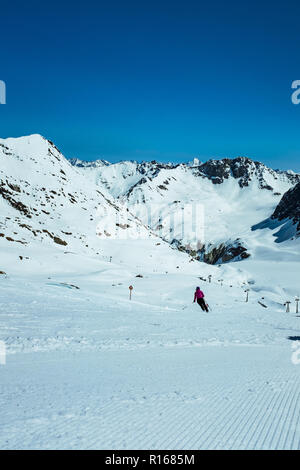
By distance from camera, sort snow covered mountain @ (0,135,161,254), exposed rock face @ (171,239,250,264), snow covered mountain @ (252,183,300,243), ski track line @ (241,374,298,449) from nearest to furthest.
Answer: ski track line @ (241,374,298,449) → snow covered mountain @ (0,135,161,254) → exposed rock face @ (171,239,250,264) → snow covered mountain @ (252,183,300,243)

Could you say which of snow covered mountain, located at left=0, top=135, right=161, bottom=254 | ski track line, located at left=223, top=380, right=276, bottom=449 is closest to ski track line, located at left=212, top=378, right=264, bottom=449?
ski track line, located at left=223, top=380, right=276, bottom=449

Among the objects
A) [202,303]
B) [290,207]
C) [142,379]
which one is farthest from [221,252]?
[142,379]

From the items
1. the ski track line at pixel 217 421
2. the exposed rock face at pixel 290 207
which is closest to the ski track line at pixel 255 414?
the ski track line at pixel 217 421

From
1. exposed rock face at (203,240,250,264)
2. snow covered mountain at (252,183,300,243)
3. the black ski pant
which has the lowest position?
the black ski pant

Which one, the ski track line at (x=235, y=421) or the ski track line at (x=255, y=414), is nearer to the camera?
the ski track line at (x=235, y=421)

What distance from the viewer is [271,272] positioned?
83625mm

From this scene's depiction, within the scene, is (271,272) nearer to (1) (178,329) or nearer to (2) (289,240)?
(2) (289,240)

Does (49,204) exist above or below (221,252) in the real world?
above

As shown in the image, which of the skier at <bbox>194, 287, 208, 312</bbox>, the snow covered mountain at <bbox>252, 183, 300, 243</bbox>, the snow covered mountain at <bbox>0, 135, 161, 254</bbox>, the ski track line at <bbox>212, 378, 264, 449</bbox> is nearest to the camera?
the ski track line at <bbox>212, 378, 264, 449</bbox>

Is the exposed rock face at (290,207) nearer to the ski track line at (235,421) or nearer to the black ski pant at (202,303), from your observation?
the black ski pant at (202,303)

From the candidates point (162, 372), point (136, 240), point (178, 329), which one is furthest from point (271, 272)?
point (162, 372)

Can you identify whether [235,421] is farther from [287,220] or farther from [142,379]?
[287,220]

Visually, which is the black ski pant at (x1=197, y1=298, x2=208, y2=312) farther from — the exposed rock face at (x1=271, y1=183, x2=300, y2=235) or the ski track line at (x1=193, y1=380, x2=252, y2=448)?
the exposed rock face at (x1=271, y1=183, x2=300, y2=235)

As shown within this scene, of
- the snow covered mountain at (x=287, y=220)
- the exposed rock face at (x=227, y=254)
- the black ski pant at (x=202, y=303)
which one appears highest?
the snow covered mountain at (x=287, y=220)
